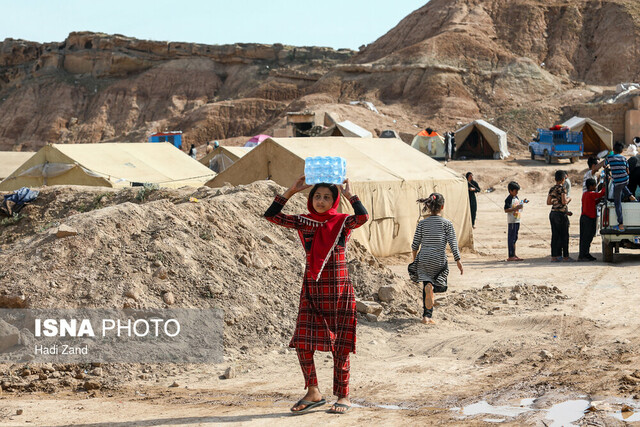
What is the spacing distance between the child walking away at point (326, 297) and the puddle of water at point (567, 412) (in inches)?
50.6

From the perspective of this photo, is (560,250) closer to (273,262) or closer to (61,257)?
(273,262)

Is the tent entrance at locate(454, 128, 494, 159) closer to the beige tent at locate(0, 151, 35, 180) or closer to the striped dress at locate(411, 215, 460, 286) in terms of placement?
→ the beige tent at locate(0, 151, 35, 180)

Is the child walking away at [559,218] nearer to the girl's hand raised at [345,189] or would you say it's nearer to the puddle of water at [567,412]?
the puddle of water at [567,412]

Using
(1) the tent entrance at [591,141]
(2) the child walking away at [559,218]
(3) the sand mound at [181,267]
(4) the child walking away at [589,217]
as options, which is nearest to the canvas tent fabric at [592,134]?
(1) the tent entrance at [591,141]

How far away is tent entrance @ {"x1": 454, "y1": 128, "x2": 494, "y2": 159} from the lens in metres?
38.8

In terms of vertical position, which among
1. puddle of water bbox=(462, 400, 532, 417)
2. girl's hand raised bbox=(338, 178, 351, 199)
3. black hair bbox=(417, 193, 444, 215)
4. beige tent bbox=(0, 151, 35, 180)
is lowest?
puddle of water bbox=(462, 400, 532, 417)

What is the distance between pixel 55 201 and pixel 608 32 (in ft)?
177

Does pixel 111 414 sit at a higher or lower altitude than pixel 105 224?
lower

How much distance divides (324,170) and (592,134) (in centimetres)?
3376

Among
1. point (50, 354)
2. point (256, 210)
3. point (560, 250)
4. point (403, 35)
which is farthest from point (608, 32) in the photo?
point (50, 354)

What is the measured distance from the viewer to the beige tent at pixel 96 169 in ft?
55.8

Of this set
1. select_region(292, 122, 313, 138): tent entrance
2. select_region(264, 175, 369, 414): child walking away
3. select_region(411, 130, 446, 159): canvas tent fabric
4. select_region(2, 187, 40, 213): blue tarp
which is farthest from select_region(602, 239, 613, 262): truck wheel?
select_region(292, 122, 313, 138): tent entrance

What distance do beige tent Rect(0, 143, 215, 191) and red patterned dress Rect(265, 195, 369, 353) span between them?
40.3ft

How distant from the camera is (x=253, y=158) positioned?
1366 cm
